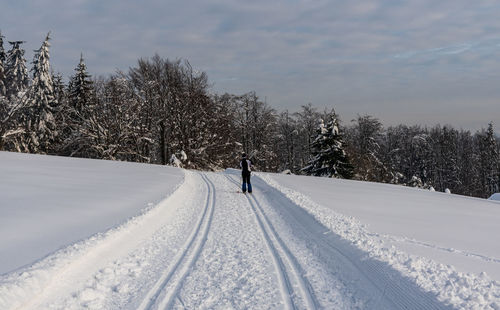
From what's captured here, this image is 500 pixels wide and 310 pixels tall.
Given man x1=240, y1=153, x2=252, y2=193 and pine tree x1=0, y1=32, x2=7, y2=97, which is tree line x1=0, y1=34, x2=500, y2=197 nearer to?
pine tree x1=0, y1=32, x2=7, y2=97

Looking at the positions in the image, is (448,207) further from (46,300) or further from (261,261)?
(46,300)

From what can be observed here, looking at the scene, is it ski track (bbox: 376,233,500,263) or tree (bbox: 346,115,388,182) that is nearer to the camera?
ski track (bbox: 376,233,500,263)

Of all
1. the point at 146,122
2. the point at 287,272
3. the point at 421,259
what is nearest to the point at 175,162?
the point at 146,122

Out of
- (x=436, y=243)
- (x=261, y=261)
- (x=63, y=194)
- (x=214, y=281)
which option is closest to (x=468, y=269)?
(x=436, y=243)

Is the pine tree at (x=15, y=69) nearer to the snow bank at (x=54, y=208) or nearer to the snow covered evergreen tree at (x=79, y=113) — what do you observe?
the snow covered evergreen tree at (x=79, y=113)

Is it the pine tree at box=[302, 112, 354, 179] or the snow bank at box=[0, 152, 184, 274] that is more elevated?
the pine tree at box=[302, 112, 354, 179]

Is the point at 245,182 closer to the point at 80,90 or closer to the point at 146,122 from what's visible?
the point at 146,122

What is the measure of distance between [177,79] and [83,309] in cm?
4014

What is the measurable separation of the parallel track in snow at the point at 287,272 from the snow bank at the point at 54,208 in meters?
4.00

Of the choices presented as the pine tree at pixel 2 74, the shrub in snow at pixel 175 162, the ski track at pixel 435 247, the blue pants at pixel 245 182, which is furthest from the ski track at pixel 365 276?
the pine tree at pixel 2 74

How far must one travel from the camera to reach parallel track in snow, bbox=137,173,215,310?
441 centimetres

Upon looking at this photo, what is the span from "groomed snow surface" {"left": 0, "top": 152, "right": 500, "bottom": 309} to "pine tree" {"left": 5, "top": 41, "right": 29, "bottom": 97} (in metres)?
45.0

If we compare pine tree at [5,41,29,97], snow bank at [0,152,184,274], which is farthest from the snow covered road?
pine tree at [5,41,29,97]

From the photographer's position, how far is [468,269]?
19.5ft
